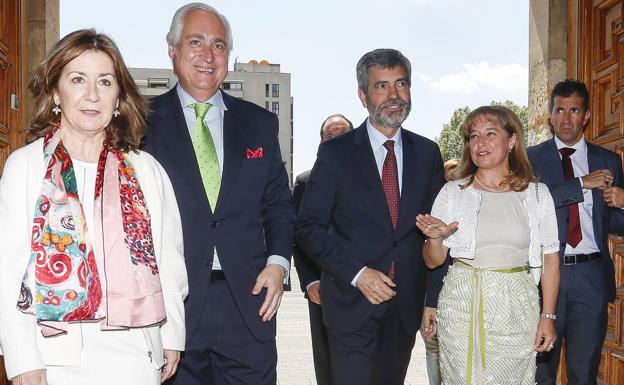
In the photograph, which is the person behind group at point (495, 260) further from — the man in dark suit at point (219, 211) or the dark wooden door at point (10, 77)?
the dark wooden door at point (10, 77)

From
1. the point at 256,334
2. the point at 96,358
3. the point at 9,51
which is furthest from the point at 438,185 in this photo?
the point at 9,51

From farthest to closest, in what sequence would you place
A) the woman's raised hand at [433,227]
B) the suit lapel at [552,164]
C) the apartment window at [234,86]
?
the apartment window at [234,86]
the suit lapel at [552,164]
the woman's raised hand at [433,227]

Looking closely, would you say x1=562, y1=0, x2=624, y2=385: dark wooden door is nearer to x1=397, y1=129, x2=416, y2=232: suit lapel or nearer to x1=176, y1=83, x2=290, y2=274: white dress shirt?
x1=397, y1=129, x2=416, y2=232: suit lapel

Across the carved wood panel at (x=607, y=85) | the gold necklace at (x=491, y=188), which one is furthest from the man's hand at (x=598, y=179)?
the gold necklace at (x=491, y=188)

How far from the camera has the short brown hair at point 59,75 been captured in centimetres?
268

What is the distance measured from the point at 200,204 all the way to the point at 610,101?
3.63 metres

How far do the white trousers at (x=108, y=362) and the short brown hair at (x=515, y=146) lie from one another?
86.4 inches

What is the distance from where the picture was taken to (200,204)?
11.4 feet

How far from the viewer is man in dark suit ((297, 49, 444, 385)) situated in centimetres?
419

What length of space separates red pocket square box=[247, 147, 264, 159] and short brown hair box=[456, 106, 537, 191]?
122cm

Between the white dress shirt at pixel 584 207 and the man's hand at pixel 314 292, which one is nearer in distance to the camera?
the white dress shirt at pixel 584 207

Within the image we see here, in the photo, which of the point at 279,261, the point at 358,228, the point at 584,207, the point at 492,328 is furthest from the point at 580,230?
the point at 279,261

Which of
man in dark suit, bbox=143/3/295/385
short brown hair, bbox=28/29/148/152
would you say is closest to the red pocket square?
man in dark suit, bbox=143/3/295/385

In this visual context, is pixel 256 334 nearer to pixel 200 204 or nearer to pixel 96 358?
pixel 200 204
